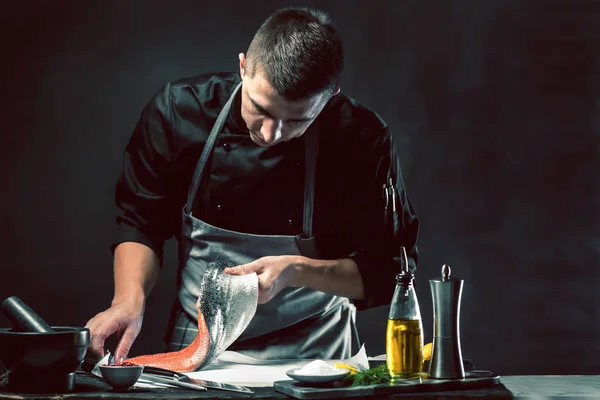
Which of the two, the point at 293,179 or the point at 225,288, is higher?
the point at 293,179

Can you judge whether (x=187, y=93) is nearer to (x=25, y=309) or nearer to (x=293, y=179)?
(x=293, y=179)

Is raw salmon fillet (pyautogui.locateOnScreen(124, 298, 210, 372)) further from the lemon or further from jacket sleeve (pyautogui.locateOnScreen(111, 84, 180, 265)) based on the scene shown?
jacket sleeve (pyautogui.locateOnScreen(111, 84, 180, 265))

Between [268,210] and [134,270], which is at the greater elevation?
[268,210]

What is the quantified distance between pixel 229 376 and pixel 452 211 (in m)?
2.02

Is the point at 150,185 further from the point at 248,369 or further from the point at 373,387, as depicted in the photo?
the point at 373,387

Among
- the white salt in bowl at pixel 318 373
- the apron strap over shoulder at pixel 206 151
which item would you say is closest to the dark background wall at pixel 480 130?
the apron strap over shoulder at pixel 206 151

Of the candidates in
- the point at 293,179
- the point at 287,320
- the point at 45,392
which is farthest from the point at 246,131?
the point at 45,392

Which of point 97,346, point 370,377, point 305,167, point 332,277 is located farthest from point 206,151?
point 370,377

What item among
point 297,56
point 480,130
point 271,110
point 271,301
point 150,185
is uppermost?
point 480,130

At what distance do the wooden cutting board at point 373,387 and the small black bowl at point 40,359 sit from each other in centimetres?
39

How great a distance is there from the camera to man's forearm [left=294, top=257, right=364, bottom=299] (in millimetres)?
2322

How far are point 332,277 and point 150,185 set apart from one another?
0.63 metres

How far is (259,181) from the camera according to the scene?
254 cm

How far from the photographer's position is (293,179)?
255cm
